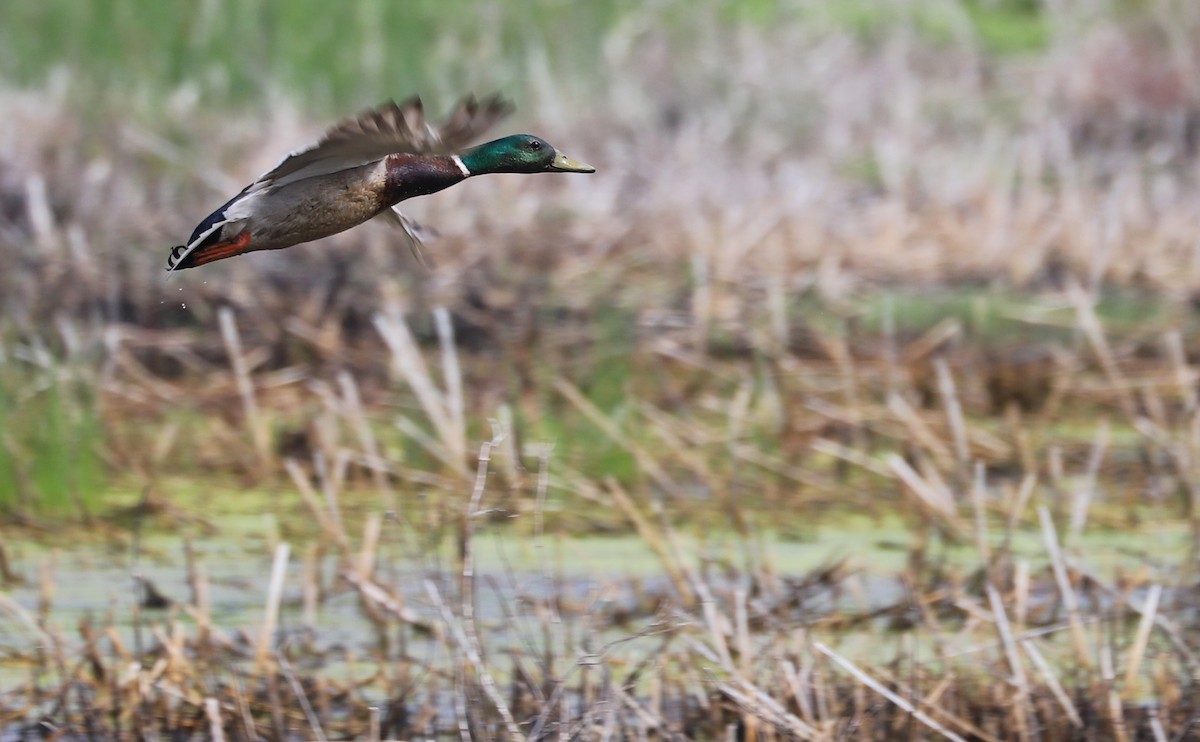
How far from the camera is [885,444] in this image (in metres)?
5.12

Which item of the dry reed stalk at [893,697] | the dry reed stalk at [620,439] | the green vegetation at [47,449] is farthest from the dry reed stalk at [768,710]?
the green vegetation at [47,449]

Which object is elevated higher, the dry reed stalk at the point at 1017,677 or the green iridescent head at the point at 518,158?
the green iridescent head at the point at 518,158

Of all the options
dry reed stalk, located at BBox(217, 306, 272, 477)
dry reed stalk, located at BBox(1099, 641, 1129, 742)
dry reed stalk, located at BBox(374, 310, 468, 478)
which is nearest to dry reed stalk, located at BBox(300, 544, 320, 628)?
dry reed stalk, located at BBox(374, 310, 468, 478)

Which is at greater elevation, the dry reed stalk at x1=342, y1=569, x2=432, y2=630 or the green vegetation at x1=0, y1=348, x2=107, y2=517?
the green vegetation at x1=0, y1=348, x2=107, y2=517

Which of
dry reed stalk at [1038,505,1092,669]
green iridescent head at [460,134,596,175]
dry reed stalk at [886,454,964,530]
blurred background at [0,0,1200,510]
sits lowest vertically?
dry reed stalk at [1038,505,1092,669]

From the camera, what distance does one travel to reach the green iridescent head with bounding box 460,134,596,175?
1.79m

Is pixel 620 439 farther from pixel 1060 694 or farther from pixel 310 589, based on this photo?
pixel 1060 694

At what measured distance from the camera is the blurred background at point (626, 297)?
173 inches

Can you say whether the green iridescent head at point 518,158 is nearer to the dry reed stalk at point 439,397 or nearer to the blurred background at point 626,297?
the blurred background at point 626,297

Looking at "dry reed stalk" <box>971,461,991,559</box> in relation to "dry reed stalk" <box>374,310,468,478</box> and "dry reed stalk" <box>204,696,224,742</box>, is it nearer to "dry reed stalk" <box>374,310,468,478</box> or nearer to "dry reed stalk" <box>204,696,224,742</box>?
"dry reed stalk" <box>374,310,468,478</box>

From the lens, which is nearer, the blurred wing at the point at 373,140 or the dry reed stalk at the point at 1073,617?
the blurred wing at the point at 373,140

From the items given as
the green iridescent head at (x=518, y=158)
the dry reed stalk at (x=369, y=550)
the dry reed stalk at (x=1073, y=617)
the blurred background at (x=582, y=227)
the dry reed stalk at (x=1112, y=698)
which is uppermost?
the blurred background at (x=582, y=227)

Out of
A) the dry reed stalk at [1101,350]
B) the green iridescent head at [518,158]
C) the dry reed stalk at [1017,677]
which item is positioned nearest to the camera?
the green iridescent head at [518,158]

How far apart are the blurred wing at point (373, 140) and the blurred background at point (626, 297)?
0.50 metres
